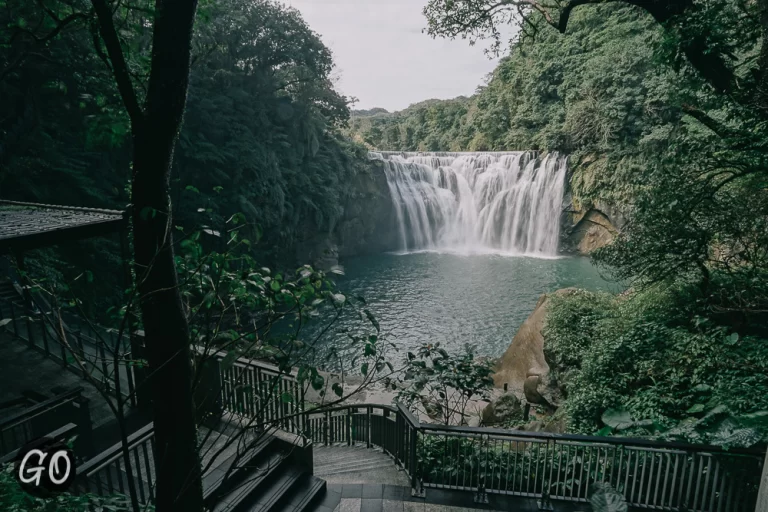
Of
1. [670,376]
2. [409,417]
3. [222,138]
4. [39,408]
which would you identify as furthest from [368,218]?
[39,408]

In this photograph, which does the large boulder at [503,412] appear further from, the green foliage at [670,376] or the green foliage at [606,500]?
the green foliage at [606,500]

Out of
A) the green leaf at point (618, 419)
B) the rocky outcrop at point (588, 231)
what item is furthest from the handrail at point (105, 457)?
the rocky outcrop at point (588, 231)

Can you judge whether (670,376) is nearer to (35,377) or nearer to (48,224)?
(48,224)

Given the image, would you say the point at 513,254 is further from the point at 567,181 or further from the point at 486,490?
the point at 486,490

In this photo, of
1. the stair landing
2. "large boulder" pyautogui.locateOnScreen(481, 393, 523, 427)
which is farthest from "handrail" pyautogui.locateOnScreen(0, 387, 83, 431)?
"large boulder" pyautogui.locateOnScreen(481, 393, 523, 427)

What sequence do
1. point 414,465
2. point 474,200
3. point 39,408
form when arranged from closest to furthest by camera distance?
point 39,408
point 414,465
point 474,200

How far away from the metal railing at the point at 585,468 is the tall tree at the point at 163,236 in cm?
176

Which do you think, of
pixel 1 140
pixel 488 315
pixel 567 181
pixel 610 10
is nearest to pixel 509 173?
pixel 567 181

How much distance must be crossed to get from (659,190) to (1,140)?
1435 cm

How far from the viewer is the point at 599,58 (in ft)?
82.0

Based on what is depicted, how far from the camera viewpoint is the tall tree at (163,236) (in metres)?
1.94

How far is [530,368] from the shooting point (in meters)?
11.0

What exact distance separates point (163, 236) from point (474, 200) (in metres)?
29.9

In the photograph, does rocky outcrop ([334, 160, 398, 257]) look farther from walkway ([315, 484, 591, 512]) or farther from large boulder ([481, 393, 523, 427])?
walkway ([315, 484, 591, 512])
